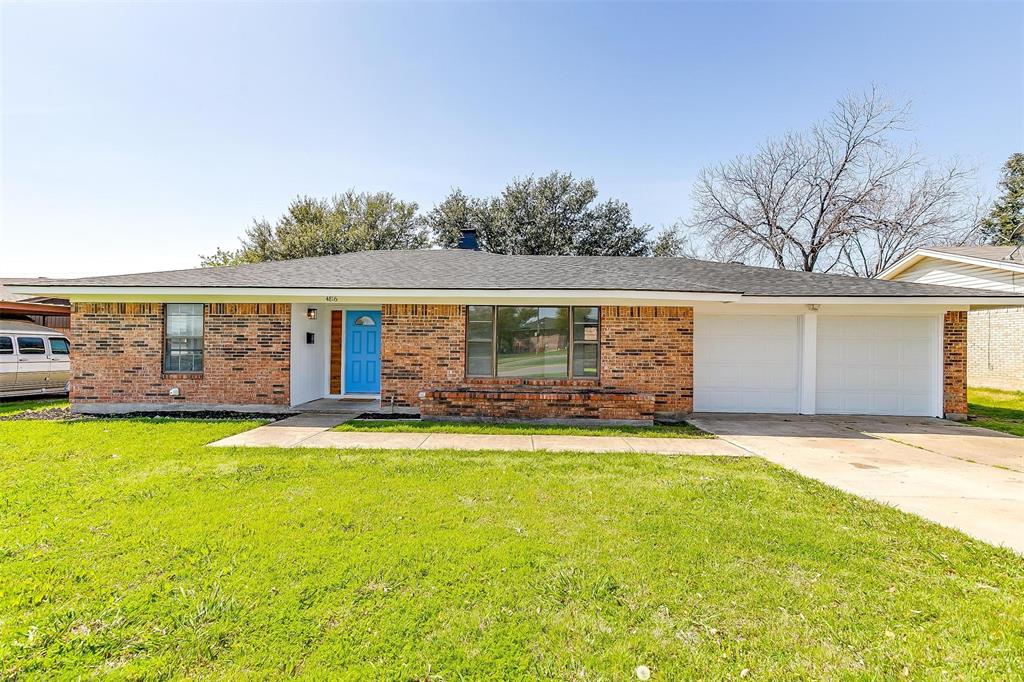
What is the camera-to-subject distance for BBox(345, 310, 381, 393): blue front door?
11.0 m

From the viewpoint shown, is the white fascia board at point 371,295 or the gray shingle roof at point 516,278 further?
the gray shingle roof at point 516,278

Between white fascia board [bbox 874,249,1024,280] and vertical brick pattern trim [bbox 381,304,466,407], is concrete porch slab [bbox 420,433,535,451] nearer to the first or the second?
vertical brick pattern trim [bbox 381,304,466,407]

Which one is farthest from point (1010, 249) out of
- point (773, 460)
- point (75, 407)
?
point (75, 407)

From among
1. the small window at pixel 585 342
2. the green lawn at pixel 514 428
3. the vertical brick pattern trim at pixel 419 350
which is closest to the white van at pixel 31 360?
the vertical brick pattern trim at pixel 419 350

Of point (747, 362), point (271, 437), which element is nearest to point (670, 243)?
point (747, 362)

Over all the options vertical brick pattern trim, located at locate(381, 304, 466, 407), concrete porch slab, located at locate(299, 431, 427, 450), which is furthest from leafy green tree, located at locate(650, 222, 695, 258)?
concrete porch slab, located at locate(299, 431, 427, 450)

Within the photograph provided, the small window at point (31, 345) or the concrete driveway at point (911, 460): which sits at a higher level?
→ the small window at point (31, 345)

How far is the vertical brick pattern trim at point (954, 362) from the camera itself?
31.6ft

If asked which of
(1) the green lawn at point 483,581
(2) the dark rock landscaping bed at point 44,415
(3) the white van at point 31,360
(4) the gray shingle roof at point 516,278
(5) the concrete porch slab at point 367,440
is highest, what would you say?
(4) the gray shingle roof at point 516,278

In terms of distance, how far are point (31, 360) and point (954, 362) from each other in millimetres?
21240

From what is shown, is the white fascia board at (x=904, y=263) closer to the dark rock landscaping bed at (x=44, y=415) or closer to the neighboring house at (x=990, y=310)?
the neighboring house at (x=990, y=310)

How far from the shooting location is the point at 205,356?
9.41 metres

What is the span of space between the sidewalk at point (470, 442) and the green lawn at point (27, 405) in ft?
20.4

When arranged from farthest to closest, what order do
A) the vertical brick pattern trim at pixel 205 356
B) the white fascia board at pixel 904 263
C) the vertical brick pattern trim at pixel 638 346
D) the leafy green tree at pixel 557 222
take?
the leafy green tree at pixel 557 222, the white fascia board at pixel 904 263, the vertical brick pattern trim at pixel 205 356, the vertical brick pattern trim at pixel 638 346
